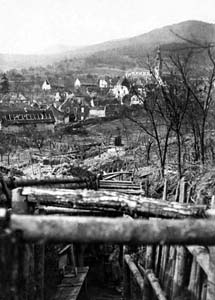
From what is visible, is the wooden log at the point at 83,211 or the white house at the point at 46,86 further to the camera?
the white house at the point at 46,86

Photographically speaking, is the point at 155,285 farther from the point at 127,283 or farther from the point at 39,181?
the point at 39,181

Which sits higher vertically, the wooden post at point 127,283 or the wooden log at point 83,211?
the wooden log at point 83,211

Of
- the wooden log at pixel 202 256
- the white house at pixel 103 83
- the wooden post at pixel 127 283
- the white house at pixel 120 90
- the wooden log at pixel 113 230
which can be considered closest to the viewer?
the wooden log at pixel 113 230

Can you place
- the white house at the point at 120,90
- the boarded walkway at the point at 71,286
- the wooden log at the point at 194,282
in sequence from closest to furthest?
the wooden log at the point at 194,282, the boarded walkway at the point at 71,286, the white house at the point at 120,90

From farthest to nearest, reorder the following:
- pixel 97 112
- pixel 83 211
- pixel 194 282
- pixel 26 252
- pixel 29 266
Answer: pixel 97 112
pixel 83 211
pixel 29 266
pixel 26 252
pixel 194 282

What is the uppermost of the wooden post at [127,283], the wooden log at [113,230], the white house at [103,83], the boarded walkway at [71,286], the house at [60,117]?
the wooden log at [113,230]

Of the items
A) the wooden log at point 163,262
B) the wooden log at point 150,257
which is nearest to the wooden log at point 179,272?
the wooden log at point 163,262

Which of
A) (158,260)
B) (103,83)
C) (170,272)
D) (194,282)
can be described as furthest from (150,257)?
(103,83)

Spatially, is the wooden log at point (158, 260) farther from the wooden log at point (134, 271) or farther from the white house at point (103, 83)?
the white house at point (103, 83)
